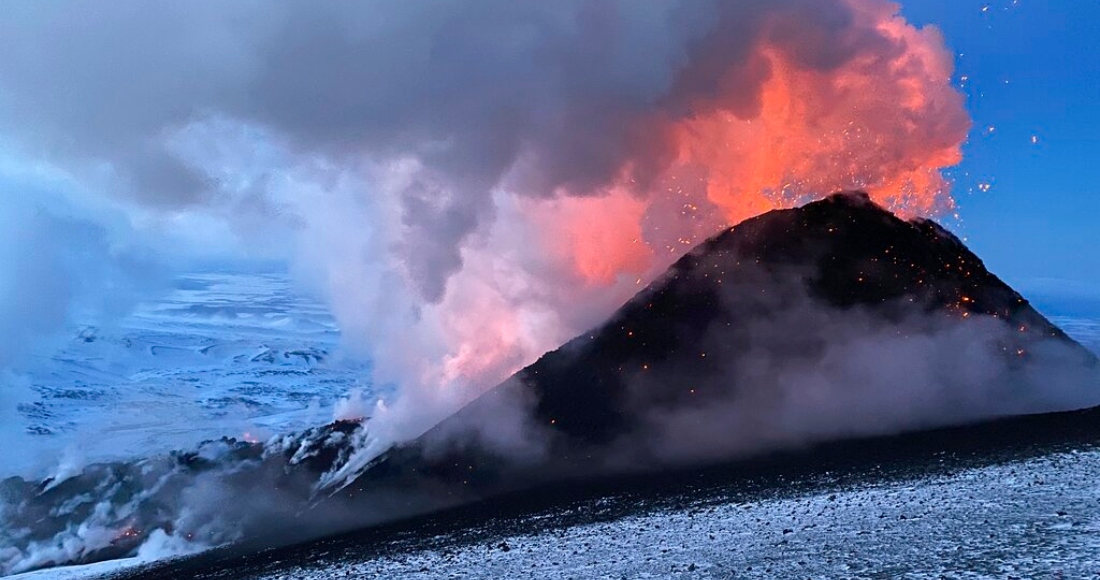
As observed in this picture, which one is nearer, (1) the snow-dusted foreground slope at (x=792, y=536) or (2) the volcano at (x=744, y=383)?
(1) the snow-dusted foreground slope at (x=792, y=536)

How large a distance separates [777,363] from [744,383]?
11.0ft

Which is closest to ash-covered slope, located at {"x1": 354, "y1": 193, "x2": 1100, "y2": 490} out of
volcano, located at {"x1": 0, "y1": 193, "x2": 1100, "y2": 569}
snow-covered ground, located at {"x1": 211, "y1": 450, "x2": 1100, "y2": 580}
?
volcano, located at {"x1": 0, "y1": 193, "x2": 1100, "y2": 569}

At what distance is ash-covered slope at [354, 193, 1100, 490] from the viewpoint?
45.4 meters

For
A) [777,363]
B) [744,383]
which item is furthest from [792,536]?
[777,363]

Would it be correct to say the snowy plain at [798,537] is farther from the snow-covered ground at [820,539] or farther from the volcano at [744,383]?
the volcano at [744,383]

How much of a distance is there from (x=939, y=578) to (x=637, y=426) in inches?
1220

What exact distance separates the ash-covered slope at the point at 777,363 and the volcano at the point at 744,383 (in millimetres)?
139

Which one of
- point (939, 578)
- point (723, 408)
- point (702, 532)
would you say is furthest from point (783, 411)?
point (939, 578)

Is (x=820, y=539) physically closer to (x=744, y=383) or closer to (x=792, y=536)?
(x=792, y=536)

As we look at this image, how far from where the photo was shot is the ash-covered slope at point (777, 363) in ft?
149

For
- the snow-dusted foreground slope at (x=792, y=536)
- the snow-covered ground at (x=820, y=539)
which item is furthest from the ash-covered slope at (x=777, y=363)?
the snow-covered ground at (x=820, y=539)

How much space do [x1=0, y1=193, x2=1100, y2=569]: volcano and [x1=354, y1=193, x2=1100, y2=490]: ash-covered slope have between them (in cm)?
14

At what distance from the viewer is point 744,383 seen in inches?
2024

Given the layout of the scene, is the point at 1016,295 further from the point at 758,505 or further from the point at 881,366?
the point at 758,505
